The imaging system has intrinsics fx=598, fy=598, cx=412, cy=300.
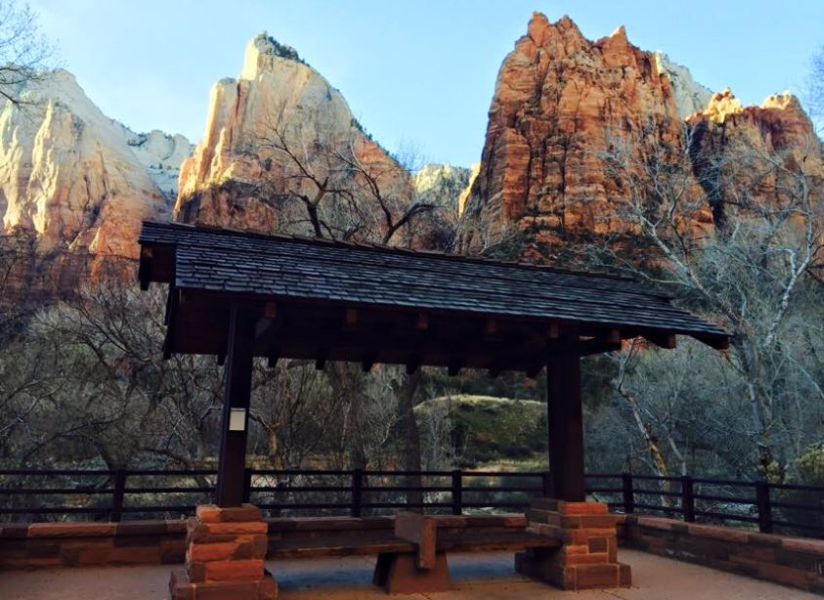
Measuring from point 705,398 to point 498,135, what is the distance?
3715 cm

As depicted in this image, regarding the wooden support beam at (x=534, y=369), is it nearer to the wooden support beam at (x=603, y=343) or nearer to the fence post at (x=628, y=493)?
the wooden support beam at (x=603, y=343)

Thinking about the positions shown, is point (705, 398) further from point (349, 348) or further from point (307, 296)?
point (307, 296)

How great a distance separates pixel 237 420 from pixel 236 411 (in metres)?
0.09

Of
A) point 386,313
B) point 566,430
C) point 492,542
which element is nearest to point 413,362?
point 386,313

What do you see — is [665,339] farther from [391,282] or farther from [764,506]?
[391,282]

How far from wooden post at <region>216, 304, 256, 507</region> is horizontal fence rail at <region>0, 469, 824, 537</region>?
2.09 metres

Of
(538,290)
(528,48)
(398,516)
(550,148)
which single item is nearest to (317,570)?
(398,516)

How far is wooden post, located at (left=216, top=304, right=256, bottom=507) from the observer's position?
5578 millimetres

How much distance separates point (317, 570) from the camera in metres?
7.33

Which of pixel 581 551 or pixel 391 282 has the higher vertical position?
pixel 391 282

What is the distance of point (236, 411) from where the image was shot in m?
5.72

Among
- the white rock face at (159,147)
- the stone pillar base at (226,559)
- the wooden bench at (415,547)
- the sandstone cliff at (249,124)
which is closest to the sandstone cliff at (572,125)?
the sandstone cliff at (249,124)

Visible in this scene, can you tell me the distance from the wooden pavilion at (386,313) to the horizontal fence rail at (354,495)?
1.74 metres

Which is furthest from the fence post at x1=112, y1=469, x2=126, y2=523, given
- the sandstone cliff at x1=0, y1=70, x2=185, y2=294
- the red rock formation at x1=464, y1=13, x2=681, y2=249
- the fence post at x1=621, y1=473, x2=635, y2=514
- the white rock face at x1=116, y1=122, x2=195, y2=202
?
the white rock face at x1=116, y1=122, x2=195, y2=202
